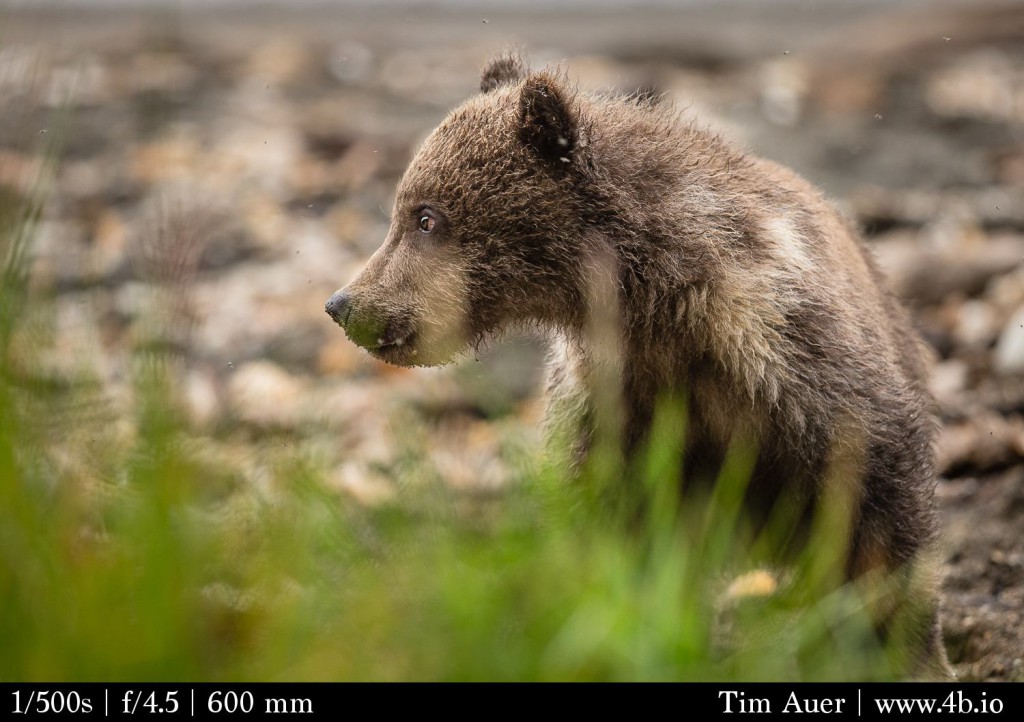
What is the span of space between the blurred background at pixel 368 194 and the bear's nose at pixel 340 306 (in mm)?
408

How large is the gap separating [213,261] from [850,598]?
5907mm

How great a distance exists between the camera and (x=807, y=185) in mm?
4832

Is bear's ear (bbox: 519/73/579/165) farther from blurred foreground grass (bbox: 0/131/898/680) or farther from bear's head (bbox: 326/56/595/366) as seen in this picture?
blurred foreground grass (bbox: 0/131/898/680)

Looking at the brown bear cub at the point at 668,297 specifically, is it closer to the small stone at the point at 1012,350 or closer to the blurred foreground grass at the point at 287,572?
the blurred foreground grass at the point at 287,572

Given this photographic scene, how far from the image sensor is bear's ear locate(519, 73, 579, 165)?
4090mm

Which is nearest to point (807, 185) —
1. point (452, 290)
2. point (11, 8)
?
point (452, 290)

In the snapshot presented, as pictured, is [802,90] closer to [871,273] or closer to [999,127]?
[999,127]

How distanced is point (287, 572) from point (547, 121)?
1942mm

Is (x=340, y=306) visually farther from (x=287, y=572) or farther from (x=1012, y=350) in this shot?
(x=1012, y=350)

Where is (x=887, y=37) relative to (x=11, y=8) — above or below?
above

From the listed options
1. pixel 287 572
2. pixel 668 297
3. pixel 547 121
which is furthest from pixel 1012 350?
pixel 287 572

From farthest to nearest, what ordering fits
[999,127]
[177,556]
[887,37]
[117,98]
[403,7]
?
[403,7]
[887,37]
[117,98]
[999,127]
[177,556]

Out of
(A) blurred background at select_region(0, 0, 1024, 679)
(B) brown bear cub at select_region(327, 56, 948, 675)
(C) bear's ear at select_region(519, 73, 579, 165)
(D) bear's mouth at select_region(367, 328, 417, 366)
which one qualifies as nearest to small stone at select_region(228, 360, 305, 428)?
(A) blurred background at select_region(0, 0, 1024, 679)

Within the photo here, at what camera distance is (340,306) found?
4219 millimetres
